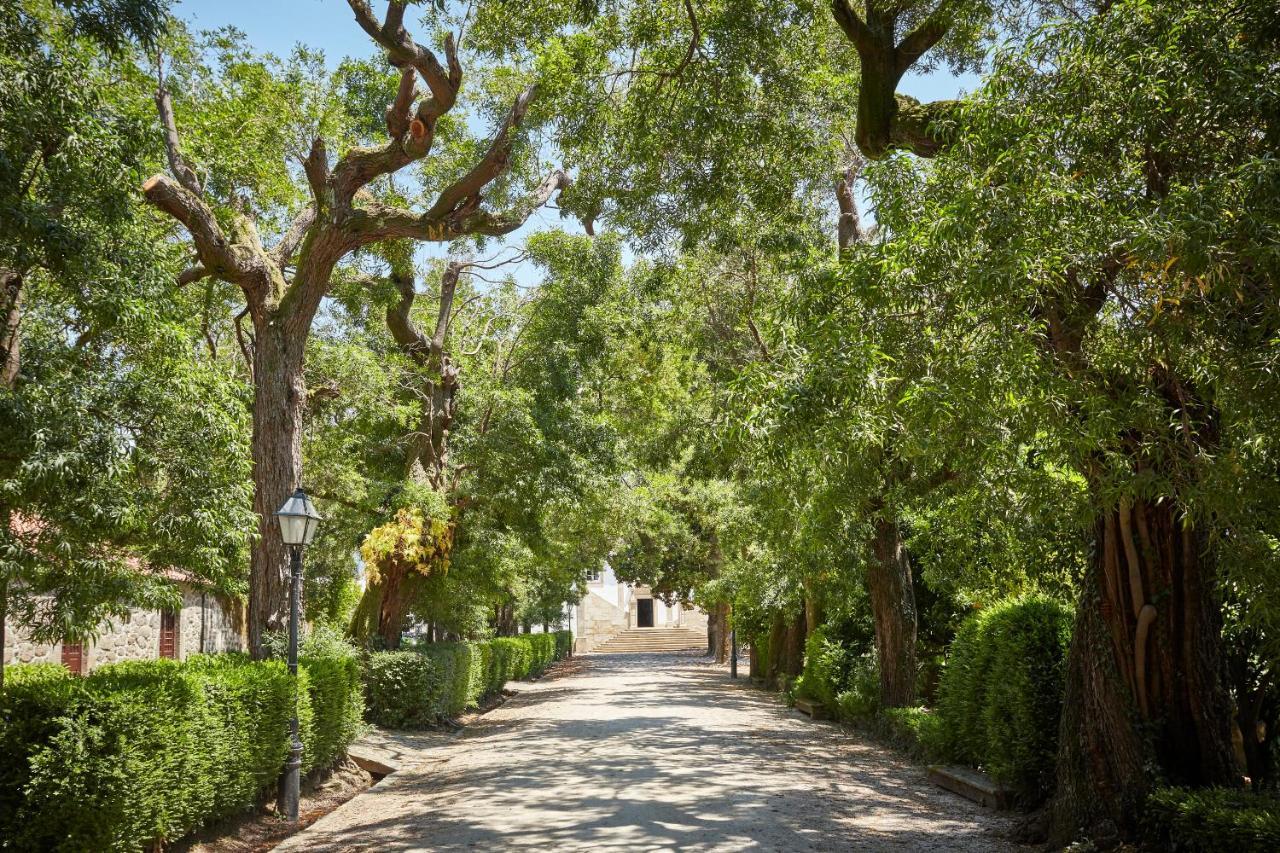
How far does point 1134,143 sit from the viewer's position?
5.58 m

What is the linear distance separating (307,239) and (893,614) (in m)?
9.58

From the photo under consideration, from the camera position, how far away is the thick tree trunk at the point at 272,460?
34.7 ft

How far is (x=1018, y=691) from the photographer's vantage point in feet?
28.3

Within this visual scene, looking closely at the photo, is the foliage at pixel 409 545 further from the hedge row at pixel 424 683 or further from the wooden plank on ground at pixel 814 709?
the wooden plank on ground at pixel 814 709

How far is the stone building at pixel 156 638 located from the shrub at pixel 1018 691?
36.8ft

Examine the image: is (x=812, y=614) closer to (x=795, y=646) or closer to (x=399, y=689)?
(x=795, y=646)

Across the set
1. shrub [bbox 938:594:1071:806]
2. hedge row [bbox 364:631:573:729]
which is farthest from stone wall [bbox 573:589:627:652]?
shrub [bbox 938:594:1071:806]

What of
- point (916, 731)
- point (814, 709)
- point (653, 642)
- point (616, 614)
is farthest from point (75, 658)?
point (616, 614)

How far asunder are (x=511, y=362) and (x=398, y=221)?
23.6 feet

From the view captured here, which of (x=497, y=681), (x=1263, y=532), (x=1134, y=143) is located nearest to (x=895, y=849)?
(x=1263, y=532)

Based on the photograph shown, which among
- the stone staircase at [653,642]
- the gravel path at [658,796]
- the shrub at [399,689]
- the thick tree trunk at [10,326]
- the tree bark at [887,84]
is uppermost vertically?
the tree bark at [887,84]

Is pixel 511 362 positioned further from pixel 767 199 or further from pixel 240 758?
pixel 240 758

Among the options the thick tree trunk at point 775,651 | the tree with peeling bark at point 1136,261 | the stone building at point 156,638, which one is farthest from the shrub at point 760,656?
the tree with peeling bark at point 1136,261

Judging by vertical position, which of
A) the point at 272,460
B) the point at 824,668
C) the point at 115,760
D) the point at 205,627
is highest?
the point at 272,460
